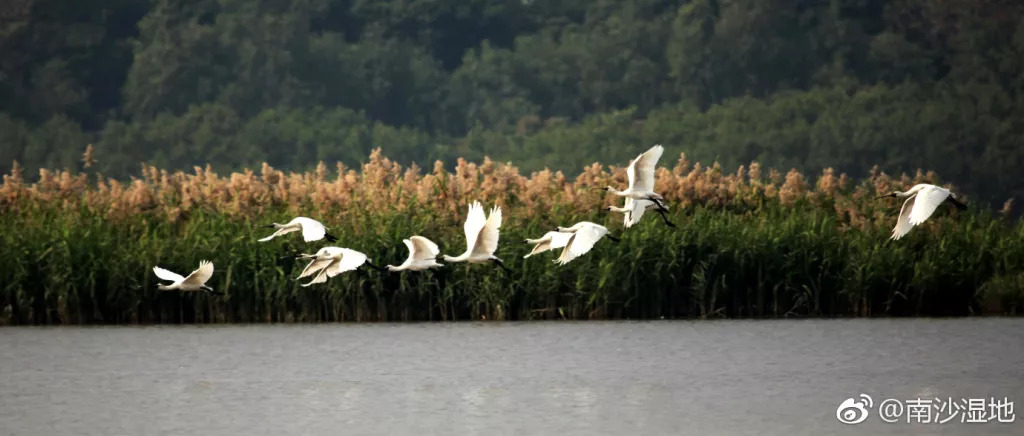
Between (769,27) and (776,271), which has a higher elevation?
(769,27)

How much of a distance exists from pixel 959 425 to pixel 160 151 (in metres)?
28.9

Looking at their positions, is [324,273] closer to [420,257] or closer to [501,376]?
[420,257]

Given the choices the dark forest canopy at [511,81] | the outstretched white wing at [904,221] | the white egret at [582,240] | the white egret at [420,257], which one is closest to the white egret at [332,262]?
the white egret at [420,257]

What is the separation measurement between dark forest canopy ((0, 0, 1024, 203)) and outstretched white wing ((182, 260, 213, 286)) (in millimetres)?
21750

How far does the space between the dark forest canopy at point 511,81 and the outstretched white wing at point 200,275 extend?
21750 mm

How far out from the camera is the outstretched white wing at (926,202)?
14.7 m

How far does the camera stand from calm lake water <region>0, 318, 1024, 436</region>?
12562 millimetres

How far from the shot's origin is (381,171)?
19.1m

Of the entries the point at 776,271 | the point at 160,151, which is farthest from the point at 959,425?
the point at 160,151

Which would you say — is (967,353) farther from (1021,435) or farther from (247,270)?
(247,270)

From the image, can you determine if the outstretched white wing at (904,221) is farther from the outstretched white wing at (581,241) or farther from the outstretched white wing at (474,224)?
the outstretched white wing at (474,224)

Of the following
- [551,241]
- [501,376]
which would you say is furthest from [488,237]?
[501,376]

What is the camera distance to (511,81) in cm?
4191

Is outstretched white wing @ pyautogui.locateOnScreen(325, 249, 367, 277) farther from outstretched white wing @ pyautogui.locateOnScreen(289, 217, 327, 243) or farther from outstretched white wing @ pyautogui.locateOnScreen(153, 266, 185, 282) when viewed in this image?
outstretched white wing @ pyautogui.locateOnScreen(153, 266, 185, 282)
